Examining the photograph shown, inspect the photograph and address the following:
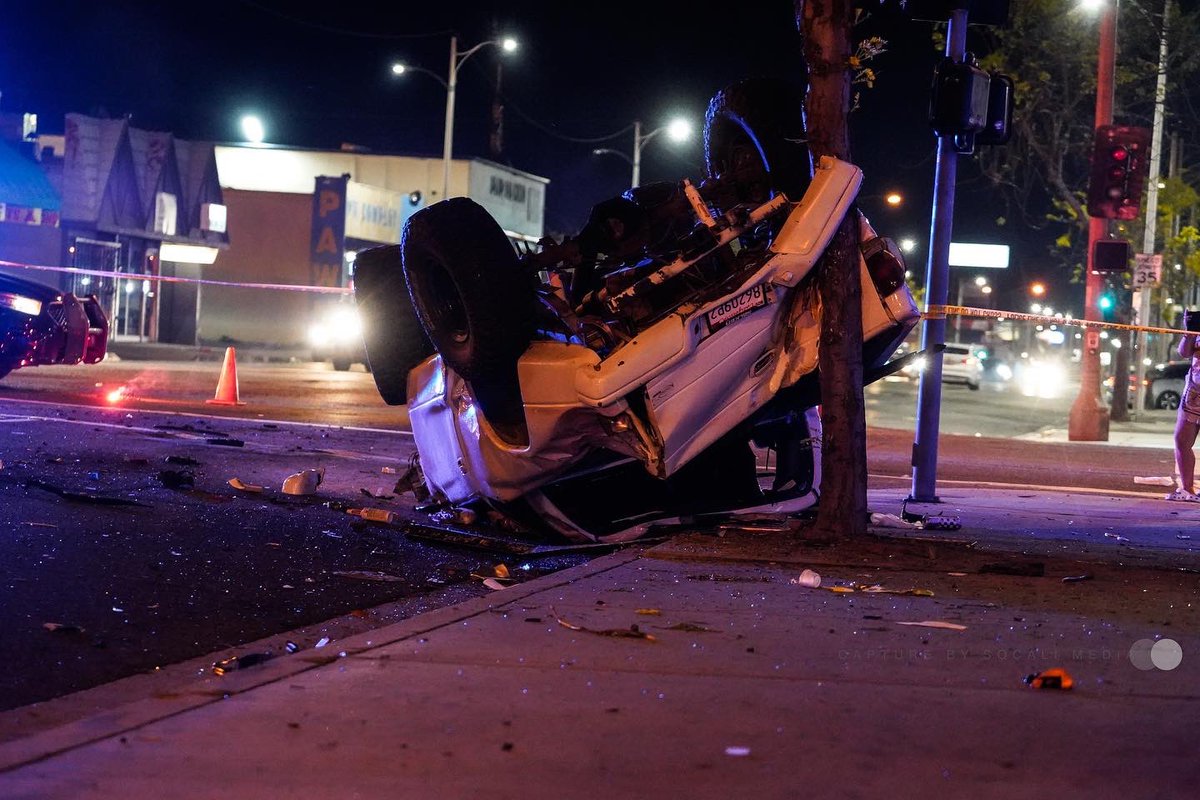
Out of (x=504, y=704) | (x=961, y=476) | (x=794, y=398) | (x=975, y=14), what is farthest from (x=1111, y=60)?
(x=504, y=704)

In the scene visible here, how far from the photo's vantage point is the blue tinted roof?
33250mm

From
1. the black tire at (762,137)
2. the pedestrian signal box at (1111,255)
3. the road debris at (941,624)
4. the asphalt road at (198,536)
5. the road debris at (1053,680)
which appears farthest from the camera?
the pedestrian signal box at (1111,255)

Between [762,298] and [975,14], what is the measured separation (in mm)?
4265

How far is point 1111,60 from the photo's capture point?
901 inches

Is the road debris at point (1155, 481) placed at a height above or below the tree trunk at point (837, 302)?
below

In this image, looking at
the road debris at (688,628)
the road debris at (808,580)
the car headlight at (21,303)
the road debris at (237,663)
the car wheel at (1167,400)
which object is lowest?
the road debris at (237,663)

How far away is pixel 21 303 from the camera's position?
50.0ft

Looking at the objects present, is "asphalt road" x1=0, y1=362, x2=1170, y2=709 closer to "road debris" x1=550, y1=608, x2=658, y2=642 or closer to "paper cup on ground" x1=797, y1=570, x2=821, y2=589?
"road debris" x1=550, y1=608, x2=658, y2=642

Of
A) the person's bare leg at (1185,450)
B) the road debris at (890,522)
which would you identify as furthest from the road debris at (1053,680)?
the person's bare leg at (1185,450)

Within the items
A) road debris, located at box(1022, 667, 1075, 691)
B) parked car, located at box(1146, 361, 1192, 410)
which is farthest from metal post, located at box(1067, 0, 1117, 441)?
road debris, located at box(1022, 667, 1075, 691)

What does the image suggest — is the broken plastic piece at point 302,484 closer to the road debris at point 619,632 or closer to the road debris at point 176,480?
the road debris at point 176,480

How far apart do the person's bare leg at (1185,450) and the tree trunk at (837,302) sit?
4.80m

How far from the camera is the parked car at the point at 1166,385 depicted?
115ft

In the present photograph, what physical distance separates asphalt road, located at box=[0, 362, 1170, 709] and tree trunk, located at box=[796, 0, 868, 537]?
5.03 feet
